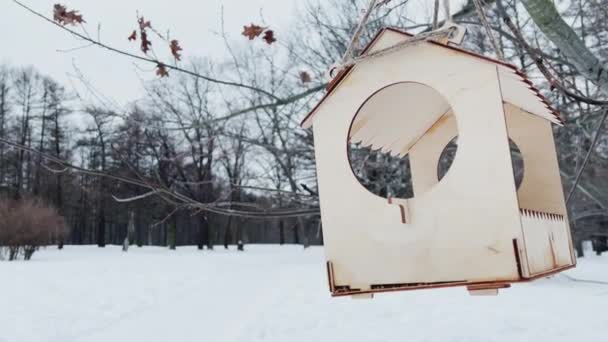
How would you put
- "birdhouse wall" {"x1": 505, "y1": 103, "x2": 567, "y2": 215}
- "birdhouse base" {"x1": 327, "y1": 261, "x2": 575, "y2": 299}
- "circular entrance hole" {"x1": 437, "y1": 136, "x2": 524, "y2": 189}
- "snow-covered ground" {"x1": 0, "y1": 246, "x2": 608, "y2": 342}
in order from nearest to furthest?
1. "birdhouse base" {"x1": 327, "y1": 261, "x2": 575, "y2": 299}
2. "birdhouse wall" {"x1": 505, "y1": 103, "x2": 567, "y2": 215}
3. "circular entrance hole" {"x1": 437, "y1": 136, "x2": 524, "y2": 189}
4. "snow-covered ground" {"x1": 0, "y1": 246, "x2": 608, "y2": 342}

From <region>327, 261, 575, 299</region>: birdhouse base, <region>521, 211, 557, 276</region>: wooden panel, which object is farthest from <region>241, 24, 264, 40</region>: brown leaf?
<region>521, 211, 557, 276</region>: wooden panel

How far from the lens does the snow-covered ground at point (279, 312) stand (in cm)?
398

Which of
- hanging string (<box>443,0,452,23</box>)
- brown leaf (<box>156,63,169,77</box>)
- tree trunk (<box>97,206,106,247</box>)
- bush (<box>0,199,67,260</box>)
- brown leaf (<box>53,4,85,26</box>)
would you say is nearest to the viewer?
hanging string (<box>443,0,452,23</box>)

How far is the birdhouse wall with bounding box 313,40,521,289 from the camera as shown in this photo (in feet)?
3.59

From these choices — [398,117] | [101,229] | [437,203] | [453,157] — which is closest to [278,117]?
[453,157]

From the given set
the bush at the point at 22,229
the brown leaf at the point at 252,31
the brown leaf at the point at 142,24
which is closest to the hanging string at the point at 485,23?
the brown leaf at the point at 252,31

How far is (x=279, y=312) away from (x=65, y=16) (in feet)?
16.4

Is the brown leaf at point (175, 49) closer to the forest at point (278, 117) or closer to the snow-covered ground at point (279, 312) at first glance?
the forest at point (278, 117)

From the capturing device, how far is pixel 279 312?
6.11m

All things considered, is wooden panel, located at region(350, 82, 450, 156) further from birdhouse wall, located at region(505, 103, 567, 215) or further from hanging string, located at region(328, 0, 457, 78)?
birdhouse wall, located at region(505, 103, 567, 215)

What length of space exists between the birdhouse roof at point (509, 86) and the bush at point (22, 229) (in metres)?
18.0

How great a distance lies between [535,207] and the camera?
71.0 inches

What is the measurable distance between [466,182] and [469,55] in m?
0.33

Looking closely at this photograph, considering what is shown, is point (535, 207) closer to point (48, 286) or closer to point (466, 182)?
point (466, 182)
